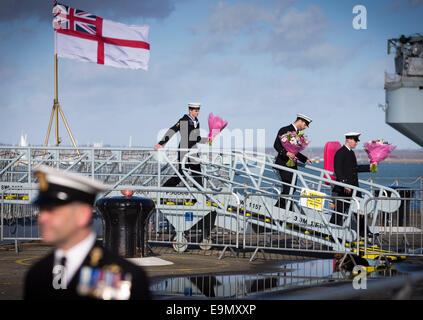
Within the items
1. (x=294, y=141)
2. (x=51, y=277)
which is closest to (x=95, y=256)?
(x=51, y=277)

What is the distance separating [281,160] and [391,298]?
358 inches

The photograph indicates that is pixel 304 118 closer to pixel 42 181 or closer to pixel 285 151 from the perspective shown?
pixel 285 151

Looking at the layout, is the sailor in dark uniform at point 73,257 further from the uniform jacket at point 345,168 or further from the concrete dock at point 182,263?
the uniform jacket at point 345,168

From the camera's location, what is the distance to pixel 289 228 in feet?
37.8

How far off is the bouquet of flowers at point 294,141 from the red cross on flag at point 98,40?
1001 centimetres

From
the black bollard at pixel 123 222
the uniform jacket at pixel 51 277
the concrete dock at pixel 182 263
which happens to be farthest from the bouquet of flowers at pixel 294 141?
the uniform jacket at pixel 51 277

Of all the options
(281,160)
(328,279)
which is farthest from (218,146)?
(328,279)

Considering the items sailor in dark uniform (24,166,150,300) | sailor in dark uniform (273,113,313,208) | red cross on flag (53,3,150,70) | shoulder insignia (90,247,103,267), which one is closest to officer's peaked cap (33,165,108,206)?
sailor in dark uniform (24,166,150,300)

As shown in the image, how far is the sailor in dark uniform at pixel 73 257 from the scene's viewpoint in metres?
2.45

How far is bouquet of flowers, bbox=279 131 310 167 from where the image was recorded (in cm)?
1152

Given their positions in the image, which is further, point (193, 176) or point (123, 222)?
point (193, 176)

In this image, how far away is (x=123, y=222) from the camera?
10125mm

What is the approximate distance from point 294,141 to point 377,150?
2043 mm
